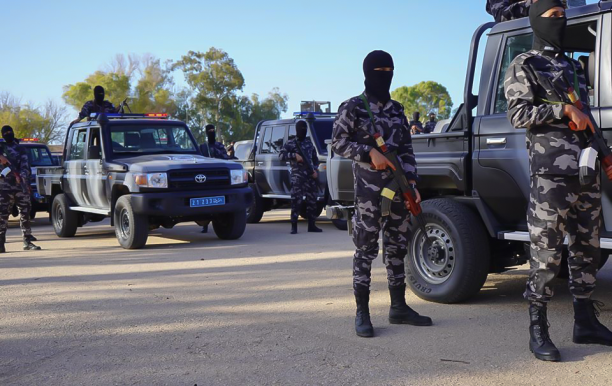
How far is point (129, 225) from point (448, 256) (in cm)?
584

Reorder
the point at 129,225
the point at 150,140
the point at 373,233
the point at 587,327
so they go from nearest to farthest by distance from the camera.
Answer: the point at 587,327 → the point at 373,233 → the point at 129,225 → the point at 150,140

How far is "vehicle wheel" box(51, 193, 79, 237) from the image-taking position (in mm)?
12377

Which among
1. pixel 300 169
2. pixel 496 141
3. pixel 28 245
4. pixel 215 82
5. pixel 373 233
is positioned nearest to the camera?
pixel 373 233

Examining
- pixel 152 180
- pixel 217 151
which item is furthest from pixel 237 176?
pixel 217 151

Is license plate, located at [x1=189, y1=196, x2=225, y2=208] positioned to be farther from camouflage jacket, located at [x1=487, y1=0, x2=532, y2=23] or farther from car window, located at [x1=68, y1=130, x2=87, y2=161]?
camouflage jacket, located at [x1=487, y1=0, x2=532, y2=23]

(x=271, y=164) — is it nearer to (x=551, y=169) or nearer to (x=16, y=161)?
(x=16, y=161)

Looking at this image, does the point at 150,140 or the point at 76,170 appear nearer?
the point at 150,140

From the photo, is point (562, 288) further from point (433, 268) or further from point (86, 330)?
point (86, 330)

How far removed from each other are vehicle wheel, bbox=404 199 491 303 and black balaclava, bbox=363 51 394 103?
1244mm

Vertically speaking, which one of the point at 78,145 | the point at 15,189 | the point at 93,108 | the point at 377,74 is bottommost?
the point at 15,189

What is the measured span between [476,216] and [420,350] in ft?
5.10

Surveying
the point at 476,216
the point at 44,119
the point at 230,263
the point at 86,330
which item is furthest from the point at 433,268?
the point at 44,119

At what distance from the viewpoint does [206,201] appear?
10.4 metres

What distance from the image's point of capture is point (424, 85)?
3012 inches
